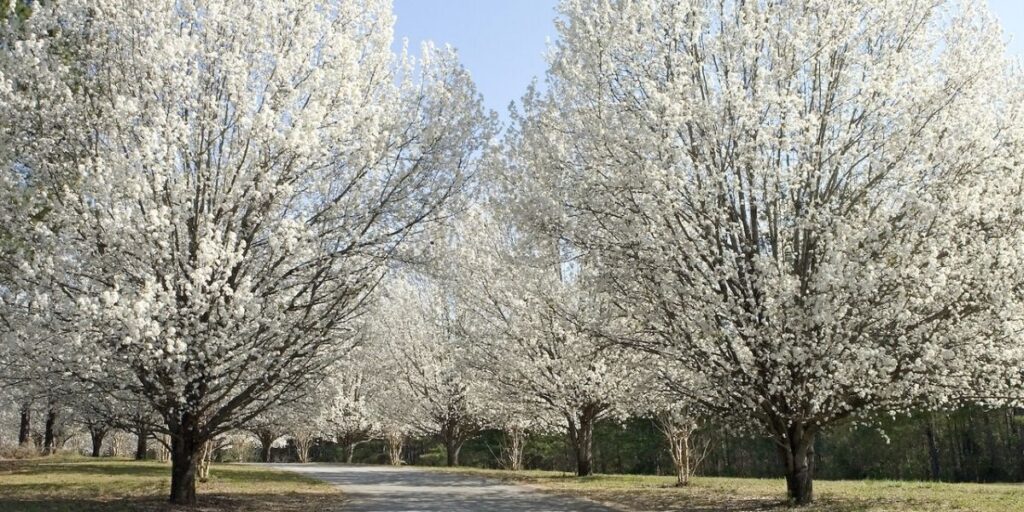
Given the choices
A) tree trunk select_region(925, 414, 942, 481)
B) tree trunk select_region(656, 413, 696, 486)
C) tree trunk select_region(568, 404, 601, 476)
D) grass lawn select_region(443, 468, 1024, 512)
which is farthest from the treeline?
grass lawn select_region(443, 468, 1024, 512)

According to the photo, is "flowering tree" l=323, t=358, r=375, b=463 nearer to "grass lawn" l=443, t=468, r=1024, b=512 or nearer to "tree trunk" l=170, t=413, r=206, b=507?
"grass lawn" l=443, t=468, r=1024, b=512

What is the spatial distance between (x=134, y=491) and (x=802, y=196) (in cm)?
1399

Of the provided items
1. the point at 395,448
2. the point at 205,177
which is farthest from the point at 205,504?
the point at 395,448

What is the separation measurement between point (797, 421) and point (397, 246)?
710 cm

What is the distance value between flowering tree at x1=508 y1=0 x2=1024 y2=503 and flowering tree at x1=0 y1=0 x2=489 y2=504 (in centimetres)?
313

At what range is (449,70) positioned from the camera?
515 inches

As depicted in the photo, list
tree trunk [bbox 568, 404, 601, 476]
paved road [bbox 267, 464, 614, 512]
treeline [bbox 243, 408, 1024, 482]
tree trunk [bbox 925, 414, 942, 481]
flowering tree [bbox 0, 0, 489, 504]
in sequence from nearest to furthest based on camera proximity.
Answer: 1. flowering tree [bbox 0, 0, 489, 504]
2. paved road [bbox 267, 464, 614, 512]
3. tree trunk [bbox 568, 404, 601, 476]
4. treeline [bbox 243, 408, 1024, 482]
5. tree trunk [bbox 925, 414, 942, 481]

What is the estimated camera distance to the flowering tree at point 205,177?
955cm

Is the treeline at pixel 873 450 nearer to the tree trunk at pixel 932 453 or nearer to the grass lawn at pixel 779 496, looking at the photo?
the tree trunk at pixel 932 453

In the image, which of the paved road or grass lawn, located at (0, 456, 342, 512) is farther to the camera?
the paved road

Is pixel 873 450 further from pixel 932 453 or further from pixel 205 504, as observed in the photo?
pixel 205 504

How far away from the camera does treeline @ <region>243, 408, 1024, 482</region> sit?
27766 mm

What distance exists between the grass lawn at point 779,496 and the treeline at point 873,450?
710cm

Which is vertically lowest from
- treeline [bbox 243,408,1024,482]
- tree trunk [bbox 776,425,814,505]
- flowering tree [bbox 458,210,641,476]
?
treeline [bbox 243,408,1024,482]
